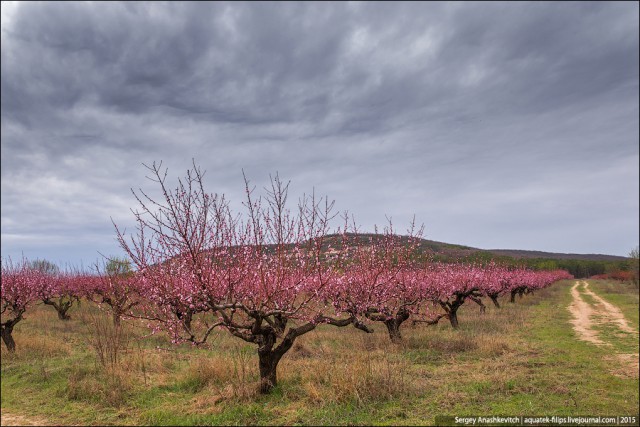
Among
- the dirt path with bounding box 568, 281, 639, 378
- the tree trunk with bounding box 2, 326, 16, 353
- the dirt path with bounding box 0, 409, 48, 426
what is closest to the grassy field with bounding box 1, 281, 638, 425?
A: the dirt path with bounding box 0, 409, 48, 426

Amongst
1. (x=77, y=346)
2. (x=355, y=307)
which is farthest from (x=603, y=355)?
(x=77, y=346)

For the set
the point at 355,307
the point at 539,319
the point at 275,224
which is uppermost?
the point at 275,224

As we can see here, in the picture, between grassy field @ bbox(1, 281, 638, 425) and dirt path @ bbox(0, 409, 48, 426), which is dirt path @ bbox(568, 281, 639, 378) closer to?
grassy field @ bbox(1, 281, 638, 425)

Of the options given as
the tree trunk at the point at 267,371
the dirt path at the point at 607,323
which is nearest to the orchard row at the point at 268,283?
the tree trunk at the point at 267,371

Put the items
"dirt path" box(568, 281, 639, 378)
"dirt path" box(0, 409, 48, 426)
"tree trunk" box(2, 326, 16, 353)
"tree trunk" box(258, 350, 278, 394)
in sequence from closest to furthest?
"dirt path" box(0, 409, 48, 426) → "tree trunk" box(258, 350, 278, 394) → "dirt path" box(568, 281, 639, 378) → "tree trunk" box(2, 326, 16, 353)

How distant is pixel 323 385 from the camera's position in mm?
9203

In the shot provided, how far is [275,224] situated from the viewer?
28.5ft

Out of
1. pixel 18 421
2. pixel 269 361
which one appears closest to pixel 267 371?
pixel 269 361

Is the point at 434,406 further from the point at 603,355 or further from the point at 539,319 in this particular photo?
the point at 539,319

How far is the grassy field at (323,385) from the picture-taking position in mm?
7992

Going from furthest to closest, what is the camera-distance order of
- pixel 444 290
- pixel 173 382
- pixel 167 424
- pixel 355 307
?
pixel 444 290 → pixel 355 307 → pixel 173 382 → pixel 167 424

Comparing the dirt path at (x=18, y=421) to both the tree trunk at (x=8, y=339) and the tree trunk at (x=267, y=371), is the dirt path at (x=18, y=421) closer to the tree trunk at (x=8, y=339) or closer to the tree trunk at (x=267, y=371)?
the tree trunk at (x=267, y=371)

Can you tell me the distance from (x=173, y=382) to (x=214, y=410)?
106 inches

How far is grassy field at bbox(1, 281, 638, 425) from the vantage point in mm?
7992
